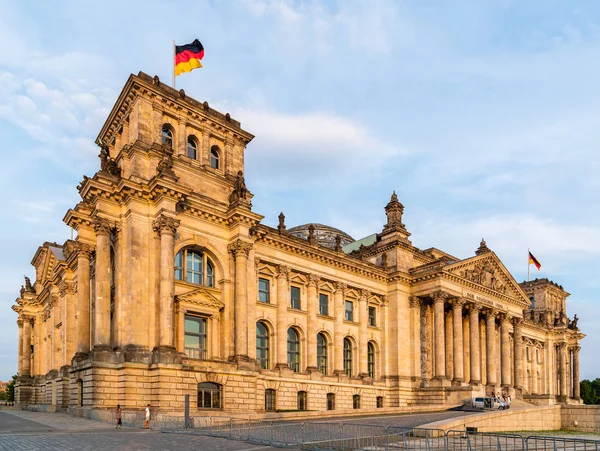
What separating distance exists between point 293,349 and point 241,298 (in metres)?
11.3

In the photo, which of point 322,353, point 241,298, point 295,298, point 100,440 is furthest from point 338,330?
point 100,440

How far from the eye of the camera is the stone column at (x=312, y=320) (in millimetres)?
49312

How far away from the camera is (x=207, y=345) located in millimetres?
39750

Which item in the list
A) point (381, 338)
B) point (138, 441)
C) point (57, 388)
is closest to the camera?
point (138, 441)

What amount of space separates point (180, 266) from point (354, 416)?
53.2ft

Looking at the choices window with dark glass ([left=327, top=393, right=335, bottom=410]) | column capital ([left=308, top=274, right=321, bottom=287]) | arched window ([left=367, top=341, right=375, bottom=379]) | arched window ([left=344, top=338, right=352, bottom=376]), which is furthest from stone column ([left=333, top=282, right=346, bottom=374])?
arched window ([left=367, top=341, right=375, bottom=379])

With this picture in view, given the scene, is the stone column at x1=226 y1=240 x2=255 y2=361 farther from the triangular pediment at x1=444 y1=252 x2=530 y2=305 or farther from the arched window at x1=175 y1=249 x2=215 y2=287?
the triangular pediment at x1=444 y1=252 x2=530 y2=305

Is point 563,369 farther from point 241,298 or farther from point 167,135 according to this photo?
point 167,135

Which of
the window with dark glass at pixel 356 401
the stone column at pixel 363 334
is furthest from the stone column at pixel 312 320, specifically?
the stone column at pixel 363 334

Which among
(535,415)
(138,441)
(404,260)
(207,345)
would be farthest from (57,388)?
(535,415)

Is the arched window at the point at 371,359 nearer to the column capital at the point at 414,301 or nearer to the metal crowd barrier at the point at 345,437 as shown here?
the column capital at the point at 414,301

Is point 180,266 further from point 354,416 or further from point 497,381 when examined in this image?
point 497,381

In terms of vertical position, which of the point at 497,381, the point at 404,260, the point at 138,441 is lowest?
the point at 497,381

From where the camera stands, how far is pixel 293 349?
4916 centimetres
